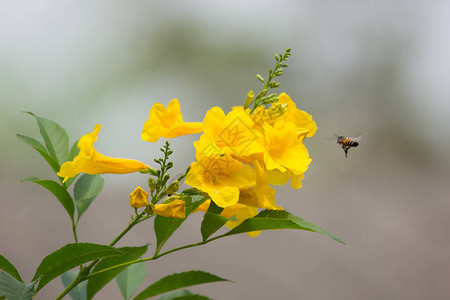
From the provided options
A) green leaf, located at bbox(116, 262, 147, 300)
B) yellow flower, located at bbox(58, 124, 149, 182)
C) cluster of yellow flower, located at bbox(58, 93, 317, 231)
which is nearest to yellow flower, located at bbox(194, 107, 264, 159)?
cluster of yellow flower, located at bbox(58, 93, 317, 231)

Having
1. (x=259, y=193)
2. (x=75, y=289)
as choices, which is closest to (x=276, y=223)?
(x=259, y=193)

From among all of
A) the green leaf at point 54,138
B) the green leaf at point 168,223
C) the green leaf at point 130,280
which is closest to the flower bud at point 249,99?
the green leaf at point 168,223

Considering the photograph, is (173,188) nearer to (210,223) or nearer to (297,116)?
(210,223)

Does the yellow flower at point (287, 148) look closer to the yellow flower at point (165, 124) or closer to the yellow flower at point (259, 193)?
the yellow flower at point (259, 193)

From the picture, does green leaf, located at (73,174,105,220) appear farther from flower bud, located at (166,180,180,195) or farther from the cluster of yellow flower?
flower bud, located at (166,180,180,195)

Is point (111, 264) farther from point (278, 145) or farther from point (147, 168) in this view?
point (278, 145)

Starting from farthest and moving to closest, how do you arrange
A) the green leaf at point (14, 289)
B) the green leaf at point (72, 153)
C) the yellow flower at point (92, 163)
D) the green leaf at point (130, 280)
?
the green leaf at point (130, 280)
the green leaf at point (72, 153)
the yellow flower at point (92, 163)
the green leaf at point (14, 289)
